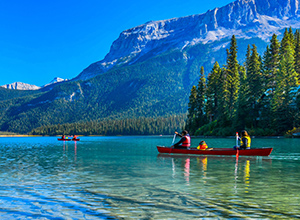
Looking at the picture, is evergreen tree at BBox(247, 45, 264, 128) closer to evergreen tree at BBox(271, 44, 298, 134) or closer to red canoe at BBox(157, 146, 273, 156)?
evergreen tree at BBox(271, 44, 298, 134)

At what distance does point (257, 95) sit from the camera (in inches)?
3526

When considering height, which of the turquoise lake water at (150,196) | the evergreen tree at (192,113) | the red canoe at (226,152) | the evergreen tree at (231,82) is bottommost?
the turquoise lake water at (150,196)

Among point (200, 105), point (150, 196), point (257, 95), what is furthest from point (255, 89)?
point (150, 196)

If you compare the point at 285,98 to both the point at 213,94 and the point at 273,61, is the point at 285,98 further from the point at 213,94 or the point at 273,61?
the point at 213,94

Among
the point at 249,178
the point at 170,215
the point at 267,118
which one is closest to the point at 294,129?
the point at 267,118

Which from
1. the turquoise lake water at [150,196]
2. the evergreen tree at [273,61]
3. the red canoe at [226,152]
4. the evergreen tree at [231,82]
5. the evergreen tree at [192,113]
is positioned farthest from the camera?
the evergreen tree at [192,113]

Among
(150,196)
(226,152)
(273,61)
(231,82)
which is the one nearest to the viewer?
(150,196)

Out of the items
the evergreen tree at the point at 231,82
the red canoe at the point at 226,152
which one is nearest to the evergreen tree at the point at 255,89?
the evergreen tree at the point at 231,82

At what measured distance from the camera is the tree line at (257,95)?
7975cm

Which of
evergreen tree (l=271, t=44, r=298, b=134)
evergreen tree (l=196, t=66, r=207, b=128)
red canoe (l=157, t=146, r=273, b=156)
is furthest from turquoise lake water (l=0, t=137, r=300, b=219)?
evergreen tree (l=196, t=66, r=207, b=128)

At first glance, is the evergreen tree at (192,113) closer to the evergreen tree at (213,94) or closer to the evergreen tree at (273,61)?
the evergreen tree at (213,94)

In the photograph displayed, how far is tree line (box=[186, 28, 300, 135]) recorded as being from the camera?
79750mm

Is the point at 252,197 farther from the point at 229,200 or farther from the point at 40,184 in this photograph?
the point at 40,184

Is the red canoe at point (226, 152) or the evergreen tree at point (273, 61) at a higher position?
the evergreen tree at point (273, 61)
